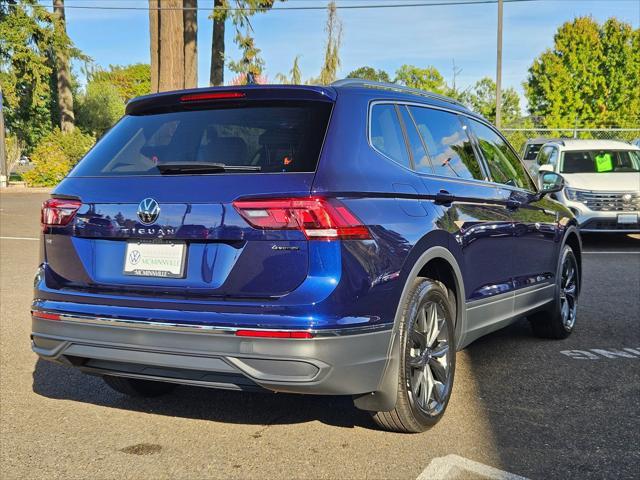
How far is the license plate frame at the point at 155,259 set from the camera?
3342mm

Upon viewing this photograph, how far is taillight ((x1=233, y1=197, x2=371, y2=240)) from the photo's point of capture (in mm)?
3172

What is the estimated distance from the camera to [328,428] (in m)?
3.99

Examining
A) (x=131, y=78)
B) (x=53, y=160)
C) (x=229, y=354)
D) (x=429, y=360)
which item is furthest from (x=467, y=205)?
(x=131, y=78)

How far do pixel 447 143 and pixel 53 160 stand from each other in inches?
1089

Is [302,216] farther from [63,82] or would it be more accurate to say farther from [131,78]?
[131,78]

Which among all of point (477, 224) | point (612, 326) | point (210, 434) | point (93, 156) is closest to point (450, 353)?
point (477, 224)

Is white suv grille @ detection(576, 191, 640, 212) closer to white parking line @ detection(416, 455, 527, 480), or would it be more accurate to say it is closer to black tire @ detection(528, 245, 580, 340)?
black tire @ detection(528, 245, 580, 340)

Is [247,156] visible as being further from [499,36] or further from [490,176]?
[499,36]

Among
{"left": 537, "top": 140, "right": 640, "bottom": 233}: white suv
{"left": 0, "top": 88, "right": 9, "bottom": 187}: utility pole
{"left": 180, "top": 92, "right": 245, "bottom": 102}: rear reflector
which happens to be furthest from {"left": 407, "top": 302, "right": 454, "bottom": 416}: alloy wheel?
{"left": 0, "top": 88, "right": 9, "bottom": 187}: utility pole

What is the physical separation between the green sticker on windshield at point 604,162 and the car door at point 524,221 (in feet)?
27.9

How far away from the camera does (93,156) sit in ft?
12.9

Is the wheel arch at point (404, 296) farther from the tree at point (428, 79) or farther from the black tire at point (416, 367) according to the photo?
the tree at point (428, 79)

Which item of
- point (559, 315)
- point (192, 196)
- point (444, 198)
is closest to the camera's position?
point (192, 196)

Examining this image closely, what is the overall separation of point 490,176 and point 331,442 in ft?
7.39
